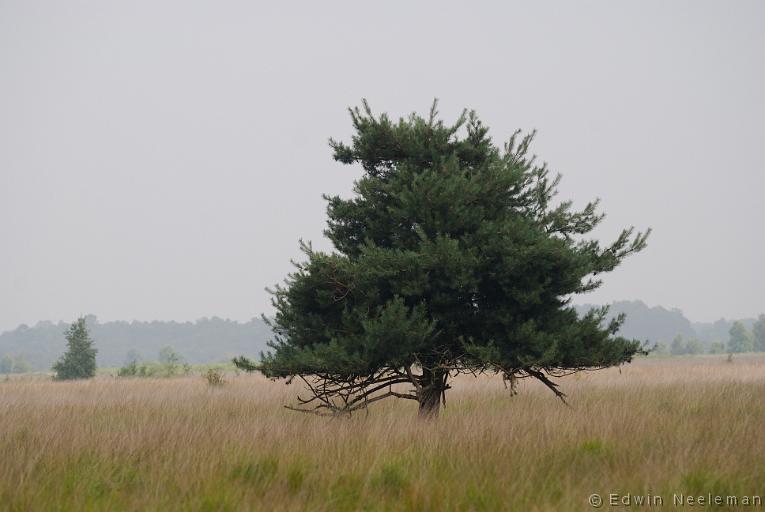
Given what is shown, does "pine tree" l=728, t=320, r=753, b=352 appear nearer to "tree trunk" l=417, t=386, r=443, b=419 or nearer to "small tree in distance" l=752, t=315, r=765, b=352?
"small tree in distance" l=752, t=315, r=765, b=352

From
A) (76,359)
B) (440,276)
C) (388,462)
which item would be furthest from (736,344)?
(388,462)

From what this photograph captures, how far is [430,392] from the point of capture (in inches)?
414

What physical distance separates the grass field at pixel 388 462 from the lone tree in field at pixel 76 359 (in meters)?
22.6

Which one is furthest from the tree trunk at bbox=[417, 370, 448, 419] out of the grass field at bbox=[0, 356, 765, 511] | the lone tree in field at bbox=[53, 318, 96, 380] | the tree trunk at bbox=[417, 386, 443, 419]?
the lone tree in field at bbox=[53, 318, 96, 380]

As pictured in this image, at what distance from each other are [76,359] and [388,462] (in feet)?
99.2

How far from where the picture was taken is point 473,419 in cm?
992

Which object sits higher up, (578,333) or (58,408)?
(578,333)

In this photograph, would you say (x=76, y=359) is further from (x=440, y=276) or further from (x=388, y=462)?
(x=388, y=462)

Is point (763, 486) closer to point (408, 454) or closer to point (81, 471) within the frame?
point (408, 454)

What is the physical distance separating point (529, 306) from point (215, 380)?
15.7 m

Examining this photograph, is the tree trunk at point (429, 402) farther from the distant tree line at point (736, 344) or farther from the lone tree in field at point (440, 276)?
the distant tree line at point (736, 344)

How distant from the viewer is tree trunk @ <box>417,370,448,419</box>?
1030cm

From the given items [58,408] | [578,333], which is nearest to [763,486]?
[578,333]

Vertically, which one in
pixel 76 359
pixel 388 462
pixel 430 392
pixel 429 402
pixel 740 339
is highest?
pixel 740 339
